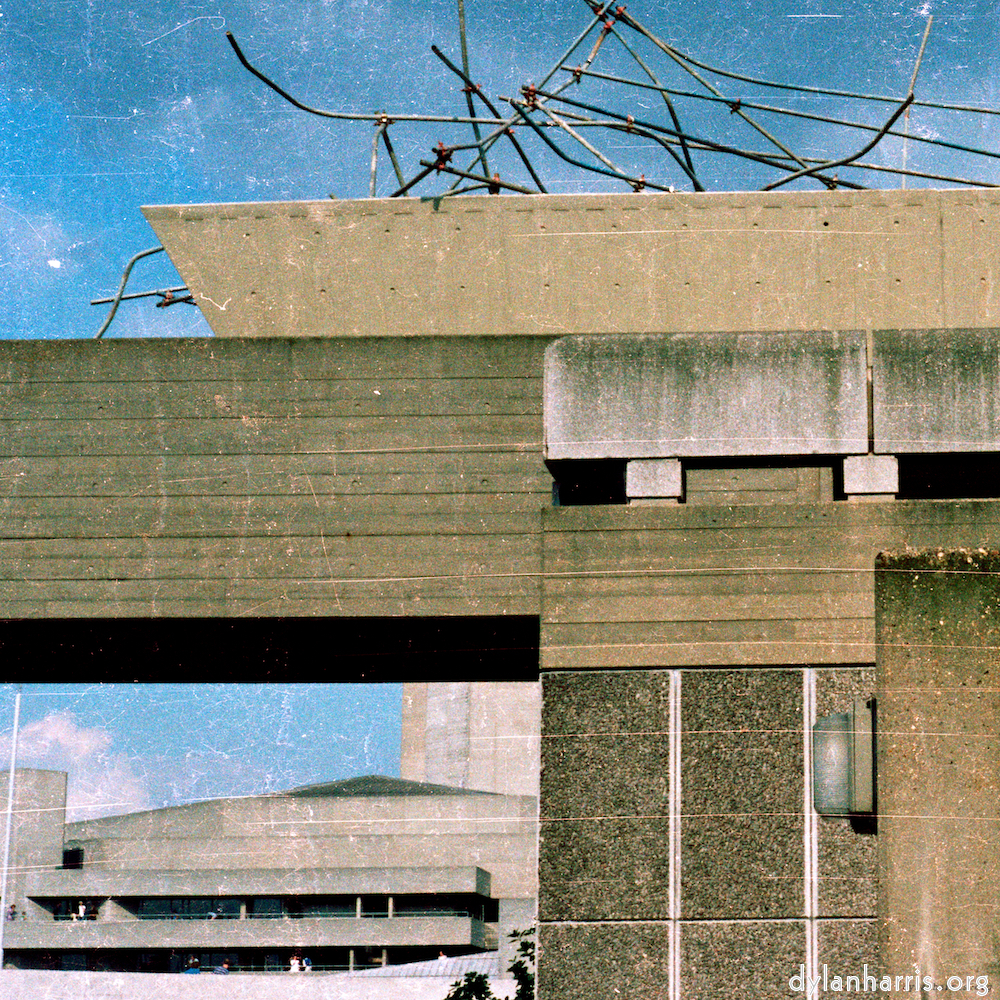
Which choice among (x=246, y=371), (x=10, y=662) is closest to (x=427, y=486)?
(x=246, y=371)

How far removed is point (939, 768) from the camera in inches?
215

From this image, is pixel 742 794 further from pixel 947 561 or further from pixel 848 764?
pixel 947 561

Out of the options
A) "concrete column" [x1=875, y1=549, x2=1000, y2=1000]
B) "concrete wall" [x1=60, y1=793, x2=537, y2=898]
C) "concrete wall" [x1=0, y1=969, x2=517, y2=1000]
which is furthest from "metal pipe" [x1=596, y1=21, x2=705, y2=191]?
"concrete wall" [x1=60, y1=793, x2=537, y2=898]

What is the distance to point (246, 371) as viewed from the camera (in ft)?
35.7

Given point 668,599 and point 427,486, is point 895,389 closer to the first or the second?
point 668,599

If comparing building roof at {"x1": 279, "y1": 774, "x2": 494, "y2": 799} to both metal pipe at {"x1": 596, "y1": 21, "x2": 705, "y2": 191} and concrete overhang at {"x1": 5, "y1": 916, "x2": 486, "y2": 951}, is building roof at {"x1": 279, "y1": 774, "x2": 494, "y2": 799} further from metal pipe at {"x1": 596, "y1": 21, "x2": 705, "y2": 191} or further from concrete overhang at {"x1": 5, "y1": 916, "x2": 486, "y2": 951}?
metal pipe at {"x1": 596, "y1": 21, "x2": 705, "y2": 191}

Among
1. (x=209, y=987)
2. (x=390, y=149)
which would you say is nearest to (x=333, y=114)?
(x=390, y=149)

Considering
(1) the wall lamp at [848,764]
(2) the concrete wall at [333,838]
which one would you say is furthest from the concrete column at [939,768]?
(2) the concrete wall at [333,838]

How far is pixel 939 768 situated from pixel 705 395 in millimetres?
4106

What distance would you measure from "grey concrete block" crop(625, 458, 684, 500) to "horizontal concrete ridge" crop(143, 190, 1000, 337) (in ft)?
10.1

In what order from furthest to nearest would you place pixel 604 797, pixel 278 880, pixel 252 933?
1. pixel 278 880
2. pixel 252 933
3. pixel 604 797

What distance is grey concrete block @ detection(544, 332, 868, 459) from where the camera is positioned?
913cm

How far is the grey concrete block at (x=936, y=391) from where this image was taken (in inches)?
357

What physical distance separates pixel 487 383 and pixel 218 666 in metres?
4.12
